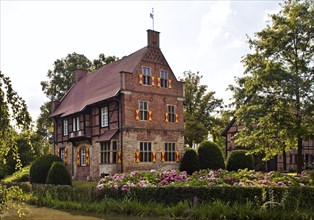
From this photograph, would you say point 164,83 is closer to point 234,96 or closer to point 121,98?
point 121,98

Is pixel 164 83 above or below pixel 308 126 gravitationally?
Answer: above

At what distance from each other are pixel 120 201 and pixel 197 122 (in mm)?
22175

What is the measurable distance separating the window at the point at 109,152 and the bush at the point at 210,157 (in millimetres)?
6428

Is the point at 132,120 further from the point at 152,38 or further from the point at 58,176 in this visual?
the point at 152,38

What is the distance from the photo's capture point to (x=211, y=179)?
1620 centimetres

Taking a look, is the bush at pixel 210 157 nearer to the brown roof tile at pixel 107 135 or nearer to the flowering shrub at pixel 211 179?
the brown roof tile at pixel 107 135

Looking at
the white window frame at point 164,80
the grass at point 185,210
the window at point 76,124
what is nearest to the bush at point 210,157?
the white window frame at point 164,80

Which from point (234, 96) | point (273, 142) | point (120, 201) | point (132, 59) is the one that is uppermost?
point (132, 59)

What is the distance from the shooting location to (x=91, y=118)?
30.8 m

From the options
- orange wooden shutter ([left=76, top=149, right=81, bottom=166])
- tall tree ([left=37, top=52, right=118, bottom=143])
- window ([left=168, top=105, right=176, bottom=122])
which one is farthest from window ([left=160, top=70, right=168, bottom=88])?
tall tree ([left=37, top=52, right=118, bottom=143])

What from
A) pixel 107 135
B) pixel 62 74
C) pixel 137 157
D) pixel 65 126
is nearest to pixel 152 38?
pixel 107 135

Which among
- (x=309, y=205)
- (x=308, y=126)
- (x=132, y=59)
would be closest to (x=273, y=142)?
(x=308, y=126)

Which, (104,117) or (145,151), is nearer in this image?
(145,151)

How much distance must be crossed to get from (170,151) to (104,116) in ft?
18.7
